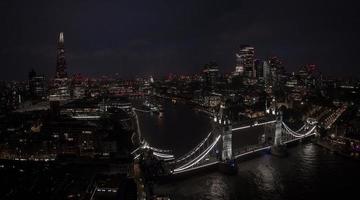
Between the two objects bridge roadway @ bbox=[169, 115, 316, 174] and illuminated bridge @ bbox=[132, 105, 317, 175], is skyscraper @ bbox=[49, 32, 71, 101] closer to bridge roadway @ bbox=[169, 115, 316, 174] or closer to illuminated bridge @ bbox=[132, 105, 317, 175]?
illuminated bridge @ bbox=[132, 105, 317, 175]

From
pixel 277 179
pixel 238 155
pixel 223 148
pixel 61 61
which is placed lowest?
pixel 277 179

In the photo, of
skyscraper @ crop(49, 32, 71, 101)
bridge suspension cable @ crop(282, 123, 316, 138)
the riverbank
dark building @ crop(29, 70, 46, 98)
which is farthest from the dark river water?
dark building @ crop(29, 70, 46, 98)

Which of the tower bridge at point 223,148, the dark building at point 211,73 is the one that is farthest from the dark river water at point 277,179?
the dark building at point 211,73

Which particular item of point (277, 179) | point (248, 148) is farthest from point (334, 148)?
point (277, 179)

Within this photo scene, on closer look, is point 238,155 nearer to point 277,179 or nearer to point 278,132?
point 277,179

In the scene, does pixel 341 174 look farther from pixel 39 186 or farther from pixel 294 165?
pixel 39 186

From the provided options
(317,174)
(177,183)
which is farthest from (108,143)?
(317,174)
